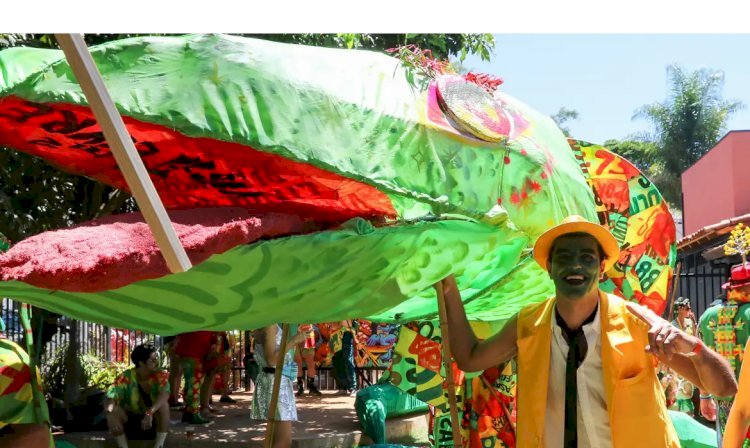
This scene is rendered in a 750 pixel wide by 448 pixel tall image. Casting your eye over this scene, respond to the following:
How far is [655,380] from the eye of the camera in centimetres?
313

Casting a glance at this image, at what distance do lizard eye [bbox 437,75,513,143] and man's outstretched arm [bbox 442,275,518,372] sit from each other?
622 mm

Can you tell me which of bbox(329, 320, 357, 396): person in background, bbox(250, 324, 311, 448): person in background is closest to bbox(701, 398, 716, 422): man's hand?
bbox(250, 324, 311, 448): person in background

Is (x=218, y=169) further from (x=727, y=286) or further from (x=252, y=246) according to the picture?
(x=727, y=286)

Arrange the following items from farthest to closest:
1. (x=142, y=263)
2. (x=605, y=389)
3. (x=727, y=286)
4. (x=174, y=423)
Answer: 1. (x=174, y=423)
2. (x=727, y=286)
3. (x=605, y=389)
4. (x=142, y=263)

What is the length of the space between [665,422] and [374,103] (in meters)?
1.42

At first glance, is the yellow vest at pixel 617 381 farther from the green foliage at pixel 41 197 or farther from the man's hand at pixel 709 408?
the green foliage at pixel 41 197

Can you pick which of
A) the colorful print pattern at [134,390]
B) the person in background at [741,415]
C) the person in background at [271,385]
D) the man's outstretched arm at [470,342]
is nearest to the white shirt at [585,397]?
the man's outstretched arm at [470,342]

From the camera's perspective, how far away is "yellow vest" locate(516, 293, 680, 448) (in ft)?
9.86

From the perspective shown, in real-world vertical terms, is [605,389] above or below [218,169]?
below

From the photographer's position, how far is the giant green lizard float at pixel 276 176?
270 centimetres

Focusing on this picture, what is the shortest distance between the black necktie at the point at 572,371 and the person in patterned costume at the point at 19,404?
1.83 metres

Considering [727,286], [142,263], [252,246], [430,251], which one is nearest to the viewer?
[142,263]

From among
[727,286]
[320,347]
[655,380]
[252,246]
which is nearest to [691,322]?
[727,286]

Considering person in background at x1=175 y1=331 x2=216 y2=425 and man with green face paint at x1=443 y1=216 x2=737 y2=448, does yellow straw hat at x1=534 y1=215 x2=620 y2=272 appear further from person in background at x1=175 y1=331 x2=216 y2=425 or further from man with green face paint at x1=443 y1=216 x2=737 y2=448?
person in background at x1=175 y1=331 x2=216 y2=425
